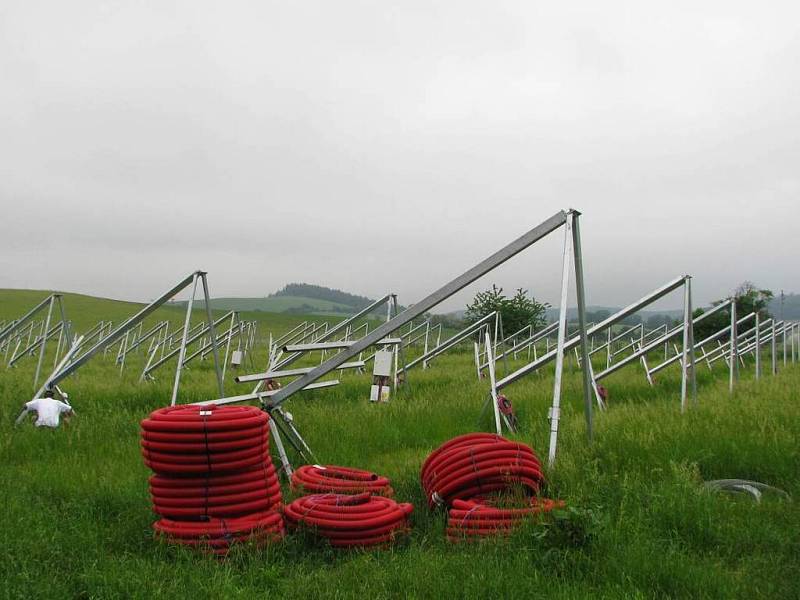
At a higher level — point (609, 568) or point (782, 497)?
point (782, 497)

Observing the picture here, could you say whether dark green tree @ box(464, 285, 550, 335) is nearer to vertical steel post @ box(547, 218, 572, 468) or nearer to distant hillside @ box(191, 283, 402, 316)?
vertical steel post @ box(547, 218, 572, 468)

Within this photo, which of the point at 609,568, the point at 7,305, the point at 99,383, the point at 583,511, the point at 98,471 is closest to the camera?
the point at 609,568

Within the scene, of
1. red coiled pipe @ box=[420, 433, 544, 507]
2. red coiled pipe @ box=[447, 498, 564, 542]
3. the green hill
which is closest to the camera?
red coiled pipe @ box=[447, 498, 564, 542]

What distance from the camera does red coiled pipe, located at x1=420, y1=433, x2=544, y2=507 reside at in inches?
215

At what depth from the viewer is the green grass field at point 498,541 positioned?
13.4 feet

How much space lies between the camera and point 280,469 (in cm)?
716

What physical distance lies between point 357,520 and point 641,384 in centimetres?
928

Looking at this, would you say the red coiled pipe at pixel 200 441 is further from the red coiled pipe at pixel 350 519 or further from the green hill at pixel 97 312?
the green hill at pixel 97 312

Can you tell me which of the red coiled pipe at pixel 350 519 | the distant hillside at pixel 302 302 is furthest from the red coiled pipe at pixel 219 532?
Result: the distant hillside at pixel 302 302

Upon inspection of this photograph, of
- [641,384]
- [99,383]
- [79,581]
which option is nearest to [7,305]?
[99,383]

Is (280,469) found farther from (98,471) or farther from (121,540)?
(121,540)

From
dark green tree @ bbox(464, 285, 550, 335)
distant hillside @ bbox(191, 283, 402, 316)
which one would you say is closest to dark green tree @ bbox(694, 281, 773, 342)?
dark green tree @ bbox(464, 285, 550, 335)

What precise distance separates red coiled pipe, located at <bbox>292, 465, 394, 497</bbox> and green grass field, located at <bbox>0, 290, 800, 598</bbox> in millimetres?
406

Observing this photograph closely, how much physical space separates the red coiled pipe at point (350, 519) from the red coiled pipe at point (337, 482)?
1.65ft
